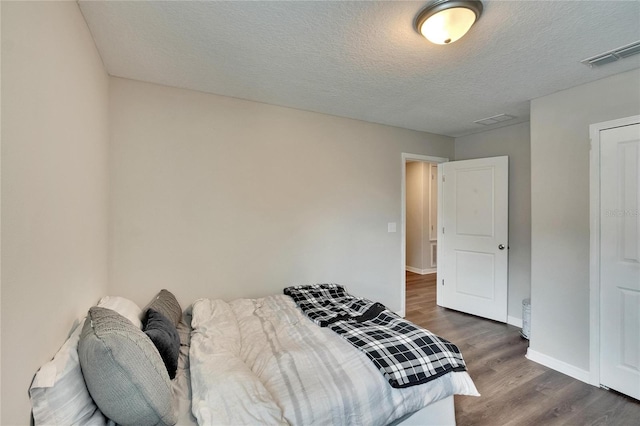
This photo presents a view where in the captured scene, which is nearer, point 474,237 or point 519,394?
point 519,394

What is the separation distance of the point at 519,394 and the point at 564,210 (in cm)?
157

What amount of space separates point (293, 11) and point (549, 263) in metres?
2.93

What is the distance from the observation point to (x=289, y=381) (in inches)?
57.9

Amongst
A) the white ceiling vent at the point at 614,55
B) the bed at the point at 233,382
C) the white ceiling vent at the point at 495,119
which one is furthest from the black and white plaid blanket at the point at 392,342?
the white ceiling vent at the point at 495,119

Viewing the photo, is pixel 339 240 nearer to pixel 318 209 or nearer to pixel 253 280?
pixel 318 209

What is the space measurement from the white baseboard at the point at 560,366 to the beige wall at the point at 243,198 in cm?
143

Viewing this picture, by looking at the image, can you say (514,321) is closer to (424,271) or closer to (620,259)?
(620,259)

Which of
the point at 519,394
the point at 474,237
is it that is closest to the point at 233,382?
the point at 519,394

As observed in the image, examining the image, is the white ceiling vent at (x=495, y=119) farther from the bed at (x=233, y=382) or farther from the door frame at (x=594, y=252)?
the bed at (x=233, y=382)

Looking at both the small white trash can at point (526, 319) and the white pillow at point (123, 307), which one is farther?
the small white trash can at point (526, 319)

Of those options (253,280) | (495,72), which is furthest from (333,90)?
(253,280)

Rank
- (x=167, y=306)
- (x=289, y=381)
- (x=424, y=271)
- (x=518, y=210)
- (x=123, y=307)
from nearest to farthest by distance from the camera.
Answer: (x=289, y=381) < (x=123, y=307) < (x=167, y=306) < (x=518, y=210) < (x=424, y=271)

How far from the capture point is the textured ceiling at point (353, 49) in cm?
157

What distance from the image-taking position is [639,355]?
2.13m
